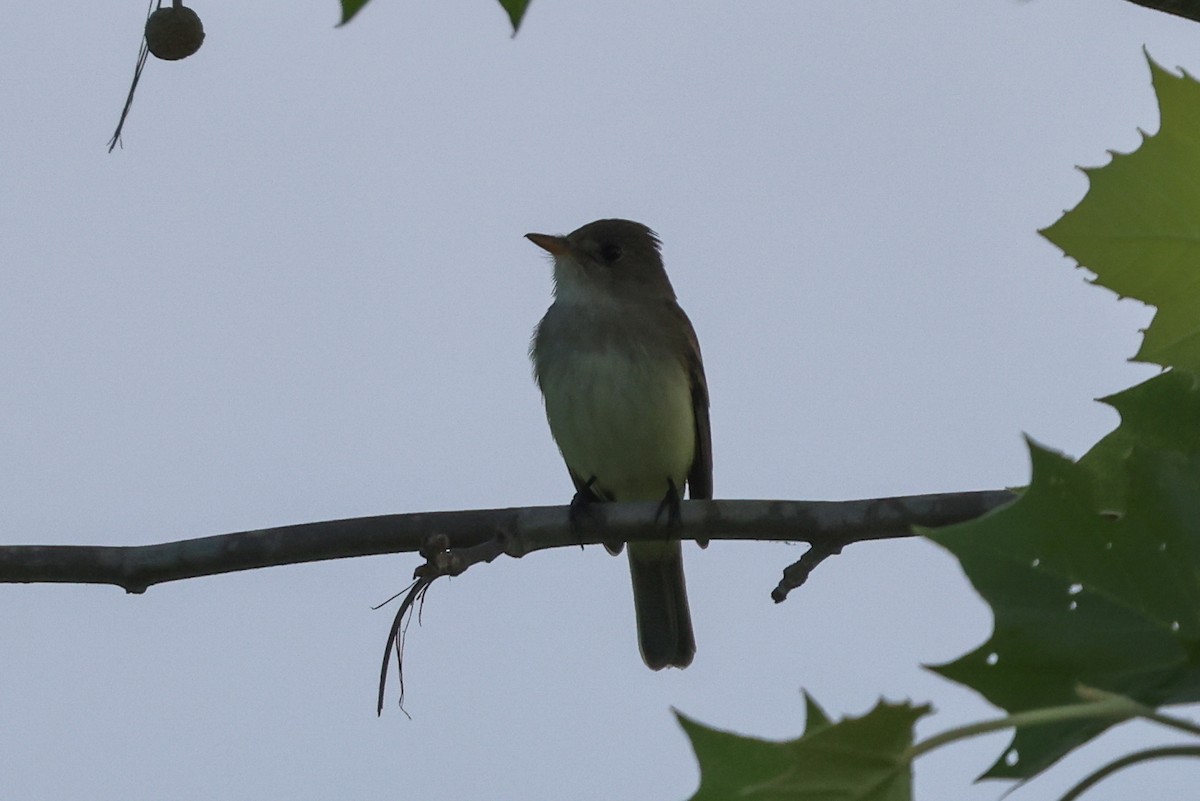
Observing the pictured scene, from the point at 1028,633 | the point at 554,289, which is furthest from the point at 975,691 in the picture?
the point at 554,289

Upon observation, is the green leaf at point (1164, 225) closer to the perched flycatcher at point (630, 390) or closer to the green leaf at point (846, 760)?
the green leaf at point (846, 760)

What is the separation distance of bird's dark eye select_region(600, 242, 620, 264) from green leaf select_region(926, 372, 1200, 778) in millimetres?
6726

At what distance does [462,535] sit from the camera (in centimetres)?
419

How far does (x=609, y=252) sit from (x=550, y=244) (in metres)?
0.38

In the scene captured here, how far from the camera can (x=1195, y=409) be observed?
7.33 ft

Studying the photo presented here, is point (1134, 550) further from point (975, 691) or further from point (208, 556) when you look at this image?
point (208, 556)

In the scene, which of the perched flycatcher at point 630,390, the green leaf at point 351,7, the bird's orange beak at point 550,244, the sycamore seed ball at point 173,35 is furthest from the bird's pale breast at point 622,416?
the green leaf at point 351,7

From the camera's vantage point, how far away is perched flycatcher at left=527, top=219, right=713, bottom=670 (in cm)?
742

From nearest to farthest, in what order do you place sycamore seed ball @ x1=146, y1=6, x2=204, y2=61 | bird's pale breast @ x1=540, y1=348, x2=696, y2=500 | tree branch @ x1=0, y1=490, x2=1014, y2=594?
sycamore seed ball @ x1=146, y1=6, x2=204, y2=61
tree branch @ x1=0, y1=490, x2=1014, y2=594
bird's pale breast @ x1=540, y1=348, x2=696, y2=500

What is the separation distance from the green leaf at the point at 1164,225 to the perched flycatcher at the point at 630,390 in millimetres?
4560

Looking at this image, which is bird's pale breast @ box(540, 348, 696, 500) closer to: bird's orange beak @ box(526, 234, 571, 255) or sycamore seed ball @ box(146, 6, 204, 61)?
bird's orange beak @ box(526, 234, 571, 255)

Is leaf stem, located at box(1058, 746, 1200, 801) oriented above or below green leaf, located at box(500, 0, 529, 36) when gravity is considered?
below

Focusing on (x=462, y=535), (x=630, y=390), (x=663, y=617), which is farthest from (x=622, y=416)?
(x=462, y=535)

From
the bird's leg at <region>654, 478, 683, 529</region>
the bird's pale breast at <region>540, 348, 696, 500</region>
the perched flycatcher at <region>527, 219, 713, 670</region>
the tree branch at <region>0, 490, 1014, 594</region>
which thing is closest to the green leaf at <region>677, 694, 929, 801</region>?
the tree branch at <region>0, 490, 1014, 594</region>
